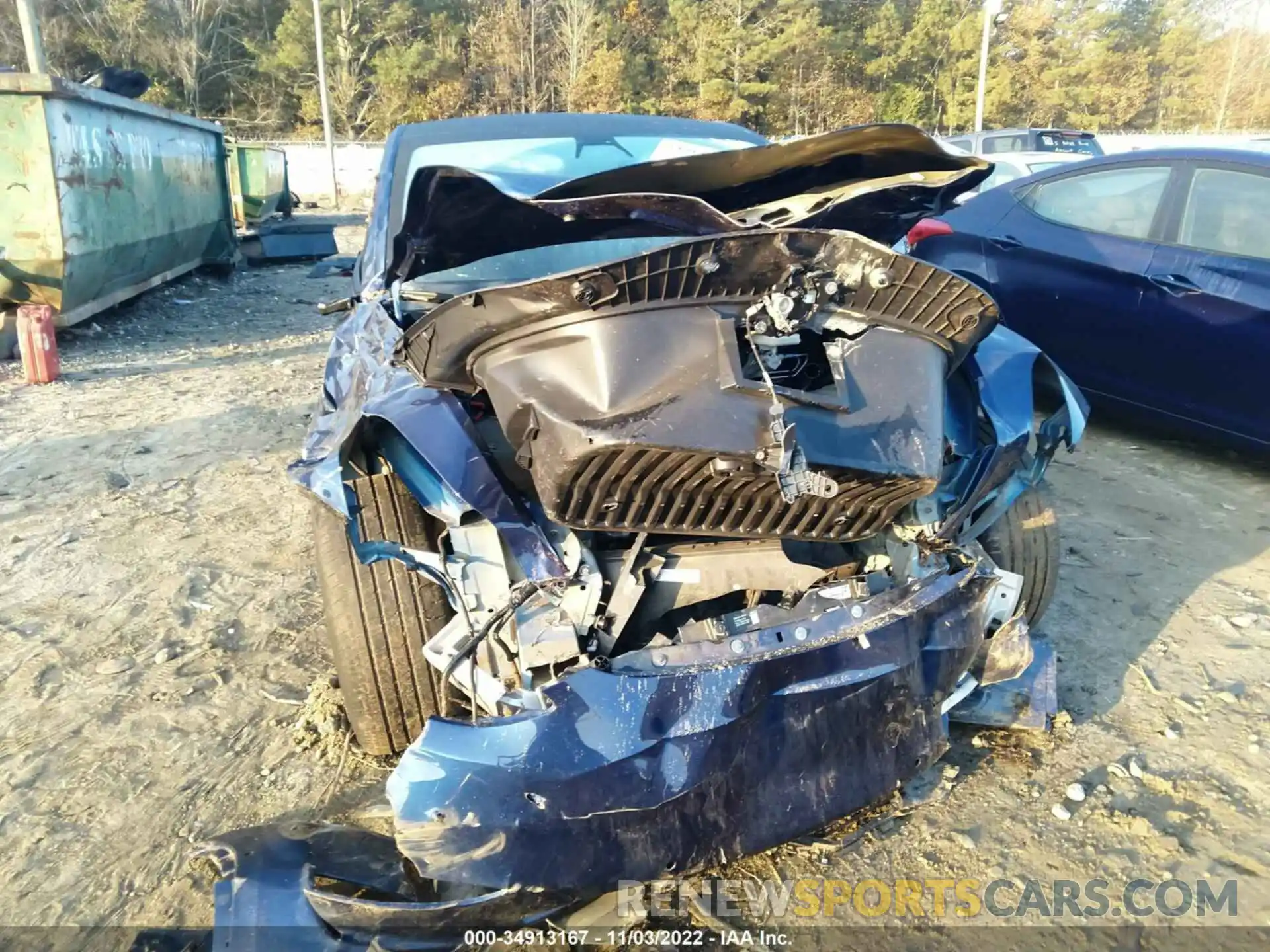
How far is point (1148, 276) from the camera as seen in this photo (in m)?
4.15

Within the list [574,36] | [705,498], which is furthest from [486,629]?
[574,36]

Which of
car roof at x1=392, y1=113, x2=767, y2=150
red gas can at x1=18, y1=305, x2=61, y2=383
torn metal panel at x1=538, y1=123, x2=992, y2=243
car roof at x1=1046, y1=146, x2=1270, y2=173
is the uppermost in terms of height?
car roof at x1=392, y1=113, x2=767, y2=150

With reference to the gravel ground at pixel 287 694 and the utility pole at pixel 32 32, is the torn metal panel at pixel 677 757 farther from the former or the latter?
the utility pole at pixel 32 32

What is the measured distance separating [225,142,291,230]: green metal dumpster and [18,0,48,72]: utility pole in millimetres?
4212

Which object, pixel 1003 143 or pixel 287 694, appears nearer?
pixel 287 694

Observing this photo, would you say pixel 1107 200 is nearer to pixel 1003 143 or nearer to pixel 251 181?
pixel 1003 143

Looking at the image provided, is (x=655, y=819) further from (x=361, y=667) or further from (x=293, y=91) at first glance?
(x=293, y=91)

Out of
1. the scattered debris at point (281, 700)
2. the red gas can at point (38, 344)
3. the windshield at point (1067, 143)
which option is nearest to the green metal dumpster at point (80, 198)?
the red gas can at point (38, 344)

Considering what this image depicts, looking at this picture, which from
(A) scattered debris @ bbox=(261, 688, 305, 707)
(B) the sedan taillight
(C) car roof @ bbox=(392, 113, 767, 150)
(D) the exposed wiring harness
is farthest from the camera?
(B) the sedan taillight

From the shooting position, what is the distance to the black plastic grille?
5.30 ft

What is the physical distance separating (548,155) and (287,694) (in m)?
2.03

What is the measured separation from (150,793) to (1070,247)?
4560 mm

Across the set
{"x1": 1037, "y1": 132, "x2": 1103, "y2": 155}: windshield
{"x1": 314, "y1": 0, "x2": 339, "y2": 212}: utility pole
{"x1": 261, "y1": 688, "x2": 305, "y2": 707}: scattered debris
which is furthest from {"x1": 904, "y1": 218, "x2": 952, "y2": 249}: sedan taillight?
{"x1": 314, "y1": 0, "x2": 339, "y2": 212}: utility pole

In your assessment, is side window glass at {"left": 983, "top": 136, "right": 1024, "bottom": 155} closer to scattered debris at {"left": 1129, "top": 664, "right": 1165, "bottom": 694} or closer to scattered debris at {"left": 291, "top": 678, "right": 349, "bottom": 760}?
scattered debris at {"left": 1129, "top": 664, "right": 1165, "bottom": 694}
